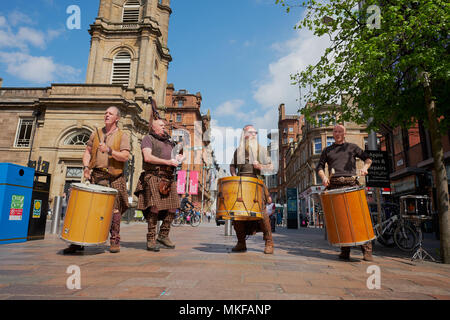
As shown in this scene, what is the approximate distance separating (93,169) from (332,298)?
376 cm

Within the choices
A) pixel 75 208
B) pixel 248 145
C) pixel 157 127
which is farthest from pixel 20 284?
pixel 248 145

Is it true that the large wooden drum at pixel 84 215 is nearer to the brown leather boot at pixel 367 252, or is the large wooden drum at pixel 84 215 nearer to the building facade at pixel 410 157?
the brown leather boot at pixel 367 252

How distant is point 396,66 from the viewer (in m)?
5.79

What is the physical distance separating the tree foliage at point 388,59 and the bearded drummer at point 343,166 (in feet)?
6.58

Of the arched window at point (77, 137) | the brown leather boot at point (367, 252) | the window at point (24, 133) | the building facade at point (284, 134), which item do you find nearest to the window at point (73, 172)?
the arched window at point (77, 137)

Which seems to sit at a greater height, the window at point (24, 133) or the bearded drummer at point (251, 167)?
the window at point (24, 133)

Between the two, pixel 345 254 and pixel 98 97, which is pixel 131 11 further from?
pixel 345 254

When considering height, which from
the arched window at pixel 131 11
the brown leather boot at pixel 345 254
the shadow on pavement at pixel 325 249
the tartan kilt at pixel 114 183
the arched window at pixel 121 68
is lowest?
the shadow on pavement at pixel 325 249

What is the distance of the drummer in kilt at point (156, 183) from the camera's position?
448 centimetres

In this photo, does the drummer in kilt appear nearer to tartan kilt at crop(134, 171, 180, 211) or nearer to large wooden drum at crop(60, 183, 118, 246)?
tartan kilt at crop(134, 171, 180, 211)

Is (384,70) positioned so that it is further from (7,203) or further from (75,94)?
(75,94)

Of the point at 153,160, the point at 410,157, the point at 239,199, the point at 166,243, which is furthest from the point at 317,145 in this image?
the point at 153,160
